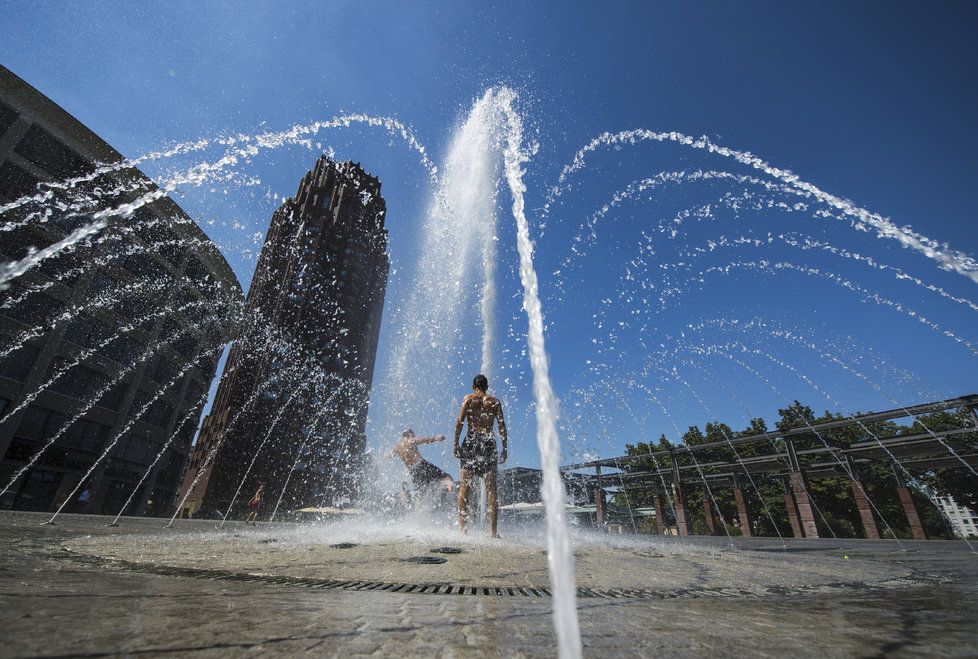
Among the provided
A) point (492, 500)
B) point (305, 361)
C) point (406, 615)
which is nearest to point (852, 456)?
point (492, 500)

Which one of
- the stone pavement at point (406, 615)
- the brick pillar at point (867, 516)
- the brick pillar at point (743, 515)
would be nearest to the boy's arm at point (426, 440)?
the stone pavement at point (406, 615)

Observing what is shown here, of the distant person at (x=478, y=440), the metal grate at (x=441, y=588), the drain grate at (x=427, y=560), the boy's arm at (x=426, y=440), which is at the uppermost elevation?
the boy's arm at (x=426, y=440)

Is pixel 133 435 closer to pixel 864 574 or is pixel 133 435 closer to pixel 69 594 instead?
pixel 69 594

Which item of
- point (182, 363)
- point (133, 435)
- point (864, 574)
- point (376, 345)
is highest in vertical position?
point (376, 345)

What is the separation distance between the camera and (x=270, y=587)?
224cm

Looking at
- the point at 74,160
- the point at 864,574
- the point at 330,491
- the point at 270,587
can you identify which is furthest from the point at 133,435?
the point at 864,574

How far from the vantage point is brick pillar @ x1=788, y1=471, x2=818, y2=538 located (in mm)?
15891

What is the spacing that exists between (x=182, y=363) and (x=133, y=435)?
679 cm

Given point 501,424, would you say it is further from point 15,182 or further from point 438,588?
point 15,182

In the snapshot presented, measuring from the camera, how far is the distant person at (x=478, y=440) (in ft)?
19.3

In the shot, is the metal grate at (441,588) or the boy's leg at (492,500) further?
the boy's leg at (492,500)

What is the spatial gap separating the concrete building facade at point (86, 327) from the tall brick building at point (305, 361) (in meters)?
9.89

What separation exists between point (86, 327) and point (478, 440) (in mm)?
30175

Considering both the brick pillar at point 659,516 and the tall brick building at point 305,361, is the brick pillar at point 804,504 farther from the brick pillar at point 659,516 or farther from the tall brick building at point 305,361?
the tall brick building at point 305,361
